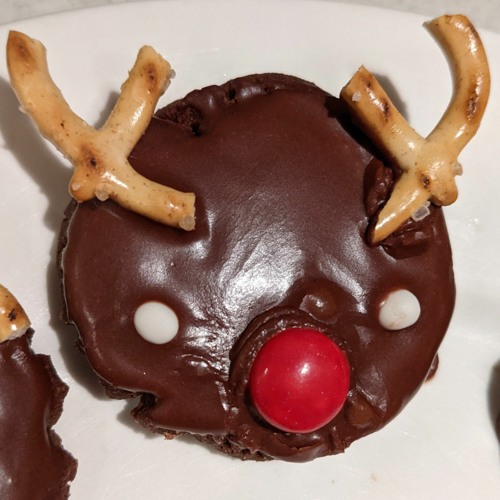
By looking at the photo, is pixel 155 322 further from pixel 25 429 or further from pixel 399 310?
pixel 399 310

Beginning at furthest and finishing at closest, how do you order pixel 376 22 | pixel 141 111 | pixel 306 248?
pixel 376 22 < pixel 306 248 < pixel 141 111

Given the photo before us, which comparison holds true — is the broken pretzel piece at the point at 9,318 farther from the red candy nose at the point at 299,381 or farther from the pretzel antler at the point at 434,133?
the pretzel antler at the point at 434,133

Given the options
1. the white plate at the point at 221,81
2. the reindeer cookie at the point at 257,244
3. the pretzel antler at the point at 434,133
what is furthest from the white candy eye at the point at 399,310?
the white plate at the point at 221,81

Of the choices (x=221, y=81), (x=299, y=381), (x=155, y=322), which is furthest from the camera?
(x=221, y=81)

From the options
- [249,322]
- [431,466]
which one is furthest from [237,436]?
[431,466]

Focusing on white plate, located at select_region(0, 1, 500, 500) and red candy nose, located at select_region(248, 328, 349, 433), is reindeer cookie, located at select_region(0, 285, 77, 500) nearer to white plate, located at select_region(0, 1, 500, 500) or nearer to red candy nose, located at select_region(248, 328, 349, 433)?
white plate, located at select_region(0, 1, 500, 500)

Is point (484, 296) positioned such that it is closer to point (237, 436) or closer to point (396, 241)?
point (396, 241)

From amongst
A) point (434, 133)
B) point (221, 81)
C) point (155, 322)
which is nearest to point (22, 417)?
point (155, 322)
